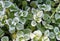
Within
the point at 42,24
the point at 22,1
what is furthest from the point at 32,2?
the point at 42,24

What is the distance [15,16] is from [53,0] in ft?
1.05

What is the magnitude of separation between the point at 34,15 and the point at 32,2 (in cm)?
13

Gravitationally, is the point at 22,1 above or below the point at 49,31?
above

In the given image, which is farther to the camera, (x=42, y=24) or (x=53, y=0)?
(x=53, y=0)

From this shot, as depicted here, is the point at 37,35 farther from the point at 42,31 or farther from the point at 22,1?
the point at 22,1

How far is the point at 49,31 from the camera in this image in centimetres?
110

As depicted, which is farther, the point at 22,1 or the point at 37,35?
the point at 22,1

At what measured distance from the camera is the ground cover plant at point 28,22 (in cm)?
103

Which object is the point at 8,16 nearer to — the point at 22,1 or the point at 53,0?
the point at 22,1

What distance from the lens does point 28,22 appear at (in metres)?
1.08

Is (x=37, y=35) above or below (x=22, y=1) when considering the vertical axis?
below

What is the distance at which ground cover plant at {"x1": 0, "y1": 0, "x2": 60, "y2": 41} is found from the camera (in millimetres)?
1026

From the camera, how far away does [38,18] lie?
1072 mm

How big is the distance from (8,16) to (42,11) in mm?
220
